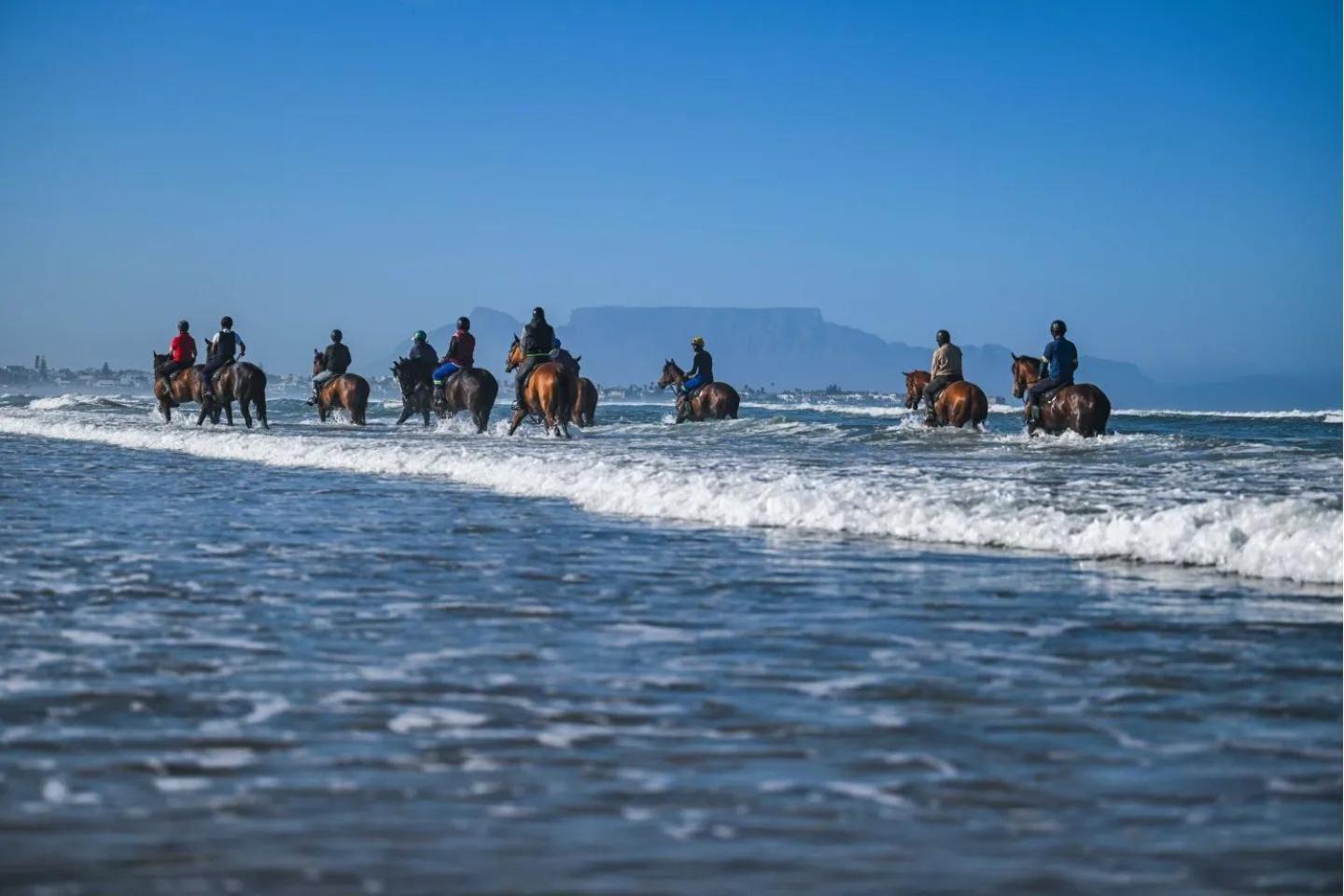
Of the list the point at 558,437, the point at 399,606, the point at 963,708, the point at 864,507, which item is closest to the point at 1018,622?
the point at 963,708

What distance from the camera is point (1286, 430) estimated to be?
3888 cm

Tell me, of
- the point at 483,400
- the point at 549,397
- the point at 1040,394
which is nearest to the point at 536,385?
the point at 549,397

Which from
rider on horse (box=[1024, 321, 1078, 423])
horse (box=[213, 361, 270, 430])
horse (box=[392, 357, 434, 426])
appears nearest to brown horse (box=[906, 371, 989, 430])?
rider on horse (box=[1024, 321, 1078, 423])

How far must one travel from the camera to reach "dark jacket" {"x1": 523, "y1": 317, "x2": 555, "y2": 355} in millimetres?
28547

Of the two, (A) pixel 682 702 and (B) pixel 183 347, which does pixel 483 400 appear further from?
(A) pixel 682 702

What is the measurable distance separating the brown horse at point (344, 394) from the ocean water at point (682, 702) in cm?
2429

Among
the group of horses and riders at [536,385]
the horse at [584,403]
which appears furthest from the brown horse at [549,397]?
the horse at [584,403]

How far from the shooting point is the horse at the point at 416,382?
3384 cm

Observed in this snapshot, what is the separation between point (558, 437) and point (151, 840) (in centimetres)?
2473

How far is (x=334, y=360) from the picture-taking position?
36.4 meters

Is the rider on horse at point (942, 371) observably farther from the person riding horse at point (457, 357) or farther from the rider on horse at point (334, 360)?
the rider on horse at point (334, 360)

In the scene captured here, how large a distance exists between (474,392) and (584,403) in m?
4.40

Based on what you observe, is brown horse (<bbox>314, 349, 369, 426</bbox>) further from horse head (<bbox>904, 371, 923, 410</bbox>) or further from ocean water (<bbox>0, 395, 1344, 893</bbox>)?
ocean water (<bbox>0, 395, 1344, 893</bbox>)

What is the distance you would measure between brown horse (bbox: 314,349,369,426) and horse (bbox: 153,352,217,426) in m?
2.77
